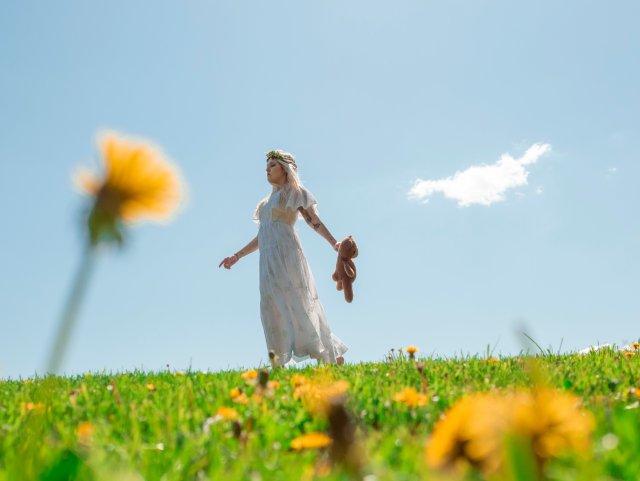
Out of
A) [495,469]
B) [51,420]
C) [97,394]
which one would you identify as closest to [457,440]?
[495,469]

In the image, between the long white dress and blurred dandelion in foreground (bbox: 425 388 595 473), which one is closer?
blurred dandelion in foreground (bbox: 425 388 595 473)

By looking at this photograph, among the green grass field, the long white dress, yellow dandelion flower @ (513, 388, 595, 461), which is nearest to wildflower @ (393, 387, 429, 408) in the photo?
the green grass field

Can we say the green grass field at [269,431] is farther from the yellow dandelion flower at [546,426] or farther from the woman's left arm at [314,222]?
the woman's left arm at [314,222]

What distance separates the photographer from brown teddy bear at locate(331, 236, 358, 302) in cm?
724

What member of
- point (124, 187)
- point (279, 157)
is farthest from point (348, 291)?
point (124, 187)

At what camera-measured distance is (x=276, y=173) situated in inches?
310

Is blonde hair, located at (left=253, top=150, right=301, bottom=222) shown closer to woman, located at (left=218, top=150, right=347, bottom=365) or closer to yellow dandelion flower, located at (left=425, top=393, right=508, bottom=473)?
woman, located at (left=218, top=150, right=347, bottom=365)

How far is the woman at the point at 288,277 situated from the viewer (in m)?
7.44

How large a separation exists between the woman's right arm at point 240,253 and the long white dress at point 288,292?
30 cm

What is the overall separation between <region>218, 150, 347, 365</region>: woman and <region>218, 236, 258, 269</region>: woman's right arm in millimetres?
12

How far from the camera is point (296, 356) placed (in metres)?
7.43

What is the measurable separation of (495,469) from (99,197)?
2.53ft

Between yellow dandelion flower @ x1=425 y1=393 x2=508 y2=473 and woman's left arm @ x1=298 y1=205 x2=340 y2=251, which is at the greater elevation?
woman's left arm @ x1=298 y1=205 x2=340 y2=251

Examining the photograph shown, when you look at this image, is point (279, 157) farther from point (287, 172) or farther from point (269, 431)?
point (269, 431)
